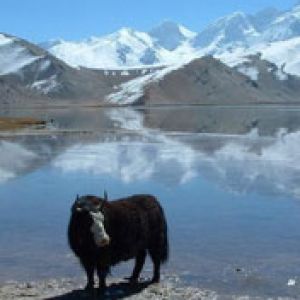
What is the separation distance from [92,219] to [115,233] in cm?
83

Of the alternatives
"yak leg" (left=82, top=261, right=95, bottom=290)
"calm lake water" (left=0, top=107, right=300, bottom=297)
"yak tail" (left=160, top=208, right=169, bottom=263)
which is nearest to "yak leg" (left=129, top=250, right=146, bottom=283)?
"yak tail" (left=160, top=208, right=169, bottom=263)

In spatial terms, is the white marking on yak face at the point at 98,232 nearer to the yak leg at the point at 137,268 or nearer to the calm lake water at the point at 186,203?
the yak leg at the point at 137,268

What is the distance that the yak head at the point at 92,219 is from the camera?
477 inches

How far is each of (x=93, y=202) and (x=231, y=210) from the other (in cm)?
1093

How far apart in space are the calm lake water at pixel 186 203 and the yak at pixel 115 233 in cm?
96

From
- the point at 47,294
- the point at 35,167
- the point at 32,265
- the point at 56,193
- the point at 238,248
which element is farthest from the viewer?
the point at 35,167

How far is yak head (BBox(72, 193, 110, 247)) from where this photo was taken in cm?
1212

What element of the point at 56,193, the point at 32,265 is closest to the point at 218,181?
the point at 56,193

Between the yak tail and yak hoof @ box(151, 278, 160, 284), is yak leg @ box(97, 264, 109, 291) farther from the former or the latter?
the yak tail

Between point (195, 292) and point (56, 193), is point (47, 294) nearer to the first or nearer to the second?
point (195, 292)

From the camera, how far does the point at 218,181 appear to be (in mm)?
30391

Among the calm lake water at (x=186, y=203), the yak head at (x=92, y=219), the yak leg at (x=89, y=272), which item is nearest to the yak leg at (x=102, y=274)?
the yak leg at (x=89, y=272)

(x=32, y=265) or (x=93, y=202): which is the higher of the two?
(x=93, y=202)

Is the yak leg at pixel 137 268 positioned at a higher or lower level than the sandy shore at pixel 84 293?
higher
